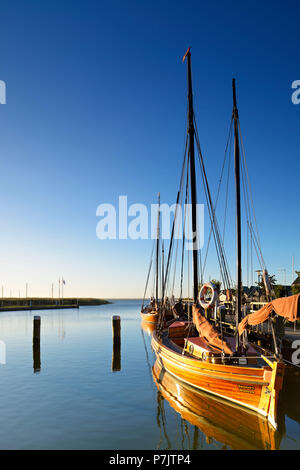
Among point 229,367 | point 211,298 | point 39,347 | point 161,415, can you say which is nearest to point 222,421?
point 229,367

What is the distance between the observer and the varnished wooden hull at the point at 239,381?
507 inches

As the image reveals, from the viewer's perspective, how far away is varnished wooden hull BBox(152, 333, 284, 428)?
42.2 feet

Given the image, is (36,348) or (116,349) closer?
(36,348)

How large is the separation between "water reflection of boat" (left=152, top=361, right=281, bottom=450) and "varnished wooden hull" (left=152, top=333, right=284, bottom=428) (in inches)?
14.1

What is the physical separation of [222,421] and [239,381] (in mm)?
1749

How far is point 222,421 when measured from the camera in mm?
13633

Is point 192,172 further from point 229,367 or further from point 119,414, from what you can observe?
point 119,414

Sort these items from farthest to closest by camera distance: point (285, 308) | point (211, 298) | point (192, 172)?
point (192, 172) → point (211, 298) → point (285, 308)

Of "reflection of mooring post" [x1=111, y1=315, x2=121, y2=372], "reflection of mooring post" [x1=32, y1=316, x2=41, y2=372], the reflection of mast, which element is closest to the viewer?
the reflection of mast

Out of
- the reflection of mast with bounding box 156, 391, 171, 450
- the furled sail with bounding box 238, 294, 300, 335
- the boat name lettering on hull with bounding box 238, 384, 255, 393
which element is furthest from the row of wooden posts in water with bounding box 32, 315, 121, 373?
the furled sail with bounding box 238, 294, 300, 335

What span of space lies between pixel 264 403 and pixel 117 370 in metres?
13.4

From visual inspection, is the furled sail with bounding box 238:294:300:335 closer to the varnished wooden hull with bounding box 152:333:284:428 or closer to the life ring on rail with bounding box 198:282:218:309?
the varnished wooden hull with bounding box 152:333:284:428
